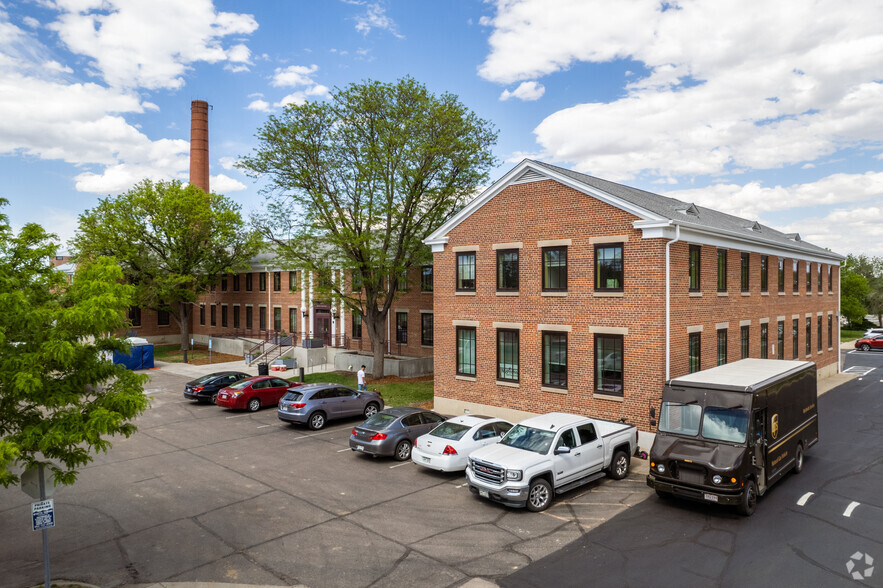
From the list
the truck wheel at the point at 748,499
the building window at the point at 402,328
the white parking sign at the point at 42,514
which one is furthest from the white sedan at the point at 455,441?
the building window at the point at 402,328

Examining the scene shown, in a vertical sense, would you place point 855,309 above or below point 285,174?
below

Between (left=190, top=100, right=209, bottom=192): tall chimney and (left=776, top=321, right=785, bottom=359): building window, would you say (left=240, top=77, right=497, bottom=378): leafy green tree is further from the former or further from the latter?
(left=190, top=100, right=209, bottom=192): tall chimney

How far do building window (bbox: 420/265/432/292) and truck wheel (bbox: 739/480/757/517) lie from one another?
23.0 meters

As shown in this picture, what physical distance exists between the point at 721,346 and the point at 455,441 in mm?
11691

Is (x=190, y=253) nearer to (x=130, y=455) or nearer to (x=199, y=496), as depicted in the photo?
(x=130, y=455)

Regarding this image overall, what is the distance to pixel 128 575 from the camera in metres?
9.57

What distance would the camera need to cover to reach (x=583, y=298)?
18.4 metres

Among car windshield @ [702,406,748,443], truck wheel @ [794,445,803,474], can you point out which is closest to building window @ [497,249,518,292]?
car windshield @ [702,406,748,443]

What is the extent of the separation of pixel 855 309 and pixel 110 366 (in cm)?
8181

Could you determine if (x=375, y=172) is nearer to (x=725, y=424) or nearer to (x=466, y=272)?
(x=466, y=272)

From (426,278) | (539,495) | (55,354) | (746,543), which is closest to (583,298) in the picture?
(539,495)

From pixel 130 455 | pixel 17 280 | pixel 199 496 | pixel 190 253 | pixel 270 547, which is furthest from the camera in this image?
pixel 190 253

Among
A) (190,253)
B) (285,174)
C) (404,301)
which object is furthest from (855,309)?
(190,253)

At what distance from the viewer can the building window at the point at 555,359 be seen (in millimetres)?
19062
